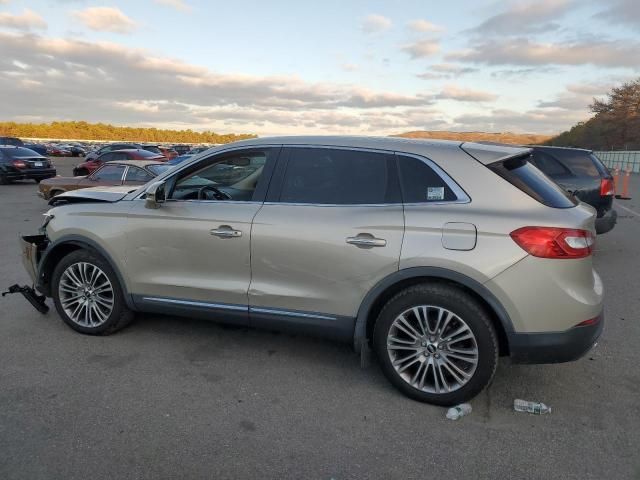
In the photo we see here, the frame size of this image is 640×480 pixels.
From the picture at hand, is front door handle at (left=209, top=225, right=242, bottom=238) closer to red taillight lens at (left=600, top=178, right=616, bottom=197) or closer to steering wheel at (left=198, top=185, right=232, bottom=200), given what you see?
steering wheel at (left=198, top=185, right=232, bottom=200)

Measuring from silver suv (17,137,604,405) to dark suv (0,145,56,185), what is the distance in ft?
62.7

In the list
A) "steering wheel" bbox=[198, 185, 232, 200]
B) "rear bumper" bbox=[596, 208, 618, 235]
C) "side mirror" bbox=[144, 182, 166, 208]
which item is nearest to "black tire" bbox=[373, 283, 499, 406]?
"steering wheel" bbox=[198, 185, 232, 200]

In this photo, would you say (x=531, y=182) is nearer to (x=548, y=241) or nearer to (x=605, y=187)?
(x=548, y=241)

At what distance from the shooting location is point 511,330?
3303mm

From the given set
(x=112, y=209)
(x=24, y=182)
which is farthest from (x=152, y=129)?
(x=112, y=209)

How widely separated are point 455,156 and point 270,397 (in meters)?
2.12

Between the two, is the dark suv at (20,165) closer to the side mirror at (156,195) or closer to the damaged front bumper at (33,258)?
the damaged front bumper at (33,258)

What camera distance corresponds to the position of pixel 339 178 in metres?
3.85

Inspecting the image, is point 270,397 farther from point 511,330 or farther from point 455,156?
point 455,156

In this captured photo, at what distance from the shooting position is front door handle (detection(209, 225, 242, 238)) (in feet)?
13.0

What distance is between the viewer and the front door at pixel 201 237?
4020 millimetres

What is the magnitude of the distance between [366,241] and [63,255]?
3.07 meters

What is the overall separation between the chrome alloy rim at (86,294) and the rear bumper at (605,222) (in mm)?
7096

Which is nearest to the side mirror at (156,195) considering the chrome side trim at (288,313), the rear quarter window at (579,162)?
the chrome side trim at (288,313)
